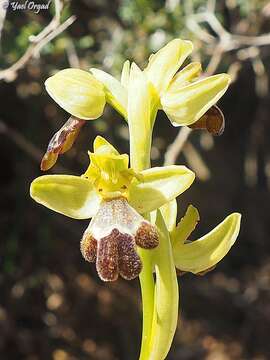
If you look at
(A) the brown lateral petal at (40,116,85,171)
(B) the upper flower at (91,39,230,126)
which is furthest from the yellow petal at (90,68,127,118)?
(A) the brown lateral petal at (40,116,85,171)

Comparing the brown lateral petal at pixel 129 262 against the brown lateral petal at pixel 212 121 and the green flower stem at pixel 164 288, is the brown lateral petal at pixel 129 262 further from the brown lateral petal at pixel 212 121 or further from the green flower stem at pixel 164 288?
the brown lateral petal at pixel 212 121

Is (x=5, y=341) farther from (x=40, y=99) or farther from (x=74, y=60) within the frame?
(x=74, y=60)

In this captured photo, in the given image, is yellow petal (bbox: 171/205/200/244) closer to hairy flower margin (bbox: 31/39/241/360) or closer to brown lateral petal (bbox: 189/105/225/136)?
hairy flower margin (bbox: 31/39/241/360)

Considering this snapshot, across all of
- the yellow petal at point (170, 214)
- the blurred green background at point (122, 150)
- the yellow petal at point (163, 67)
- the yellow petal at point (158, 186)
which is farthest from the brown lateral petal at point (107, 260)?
the blurred green background at point (122, 150)

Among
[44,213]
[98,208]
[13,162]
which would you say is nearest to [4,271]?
[44,213]

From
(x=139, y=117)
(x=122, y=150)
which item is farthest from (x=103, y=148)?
(x=122, y=150)

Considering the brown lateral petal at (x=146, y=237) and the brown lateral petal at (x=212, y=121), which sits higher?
the brown lateral petal at (x=212, y=121)
